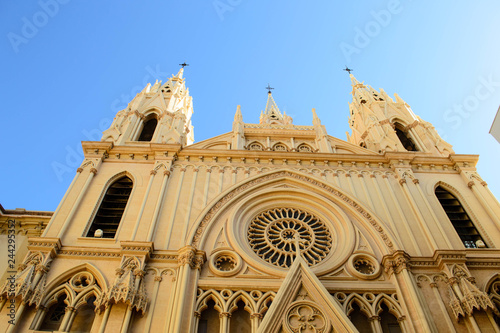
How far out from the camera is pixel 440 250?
1434 cm

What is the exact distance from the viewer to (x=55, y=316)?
12766 mm

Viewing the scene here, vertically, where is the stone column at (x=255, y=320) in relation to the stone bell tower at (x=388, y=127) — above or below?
below

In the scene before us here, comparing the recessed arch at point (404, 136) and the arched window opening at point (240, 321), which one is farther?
the recessed arch at point (404, 136)

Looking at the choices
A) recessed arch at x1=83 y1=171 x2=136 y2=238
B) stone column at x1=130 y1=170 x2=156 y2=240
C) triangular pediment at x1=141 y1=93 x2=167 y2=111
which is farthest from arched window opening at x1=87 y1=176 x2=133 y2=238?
triangular pediment at x1=141 y1=93 x2=167 y2=111

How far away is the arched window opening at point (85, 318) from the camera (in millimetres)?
12211

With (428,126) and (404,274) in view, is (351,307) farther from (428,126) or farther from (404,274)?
(428,126)

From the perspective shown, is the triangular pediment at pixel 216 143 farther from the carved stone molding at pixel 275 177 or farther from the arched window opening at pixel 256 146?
the carved stone molding at pixel 275 177

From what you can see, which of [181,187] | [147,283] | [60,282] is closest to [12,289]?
[60,282]

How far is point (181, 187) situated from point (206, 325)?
6.60 m

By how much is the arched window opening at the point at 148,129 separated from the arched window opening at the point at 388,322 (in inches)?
634

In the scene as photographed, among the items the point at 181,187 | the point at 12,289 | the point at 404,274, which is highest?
the point at 181,187

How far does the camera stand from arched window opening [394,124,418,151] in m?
23.9

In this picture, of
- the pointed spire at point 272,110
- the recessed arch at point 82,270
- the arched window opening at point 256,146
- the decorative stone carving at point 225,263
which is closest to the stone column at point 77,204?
the recessed arch at point 82,270

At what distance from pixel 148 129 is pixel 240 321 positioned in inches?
603
